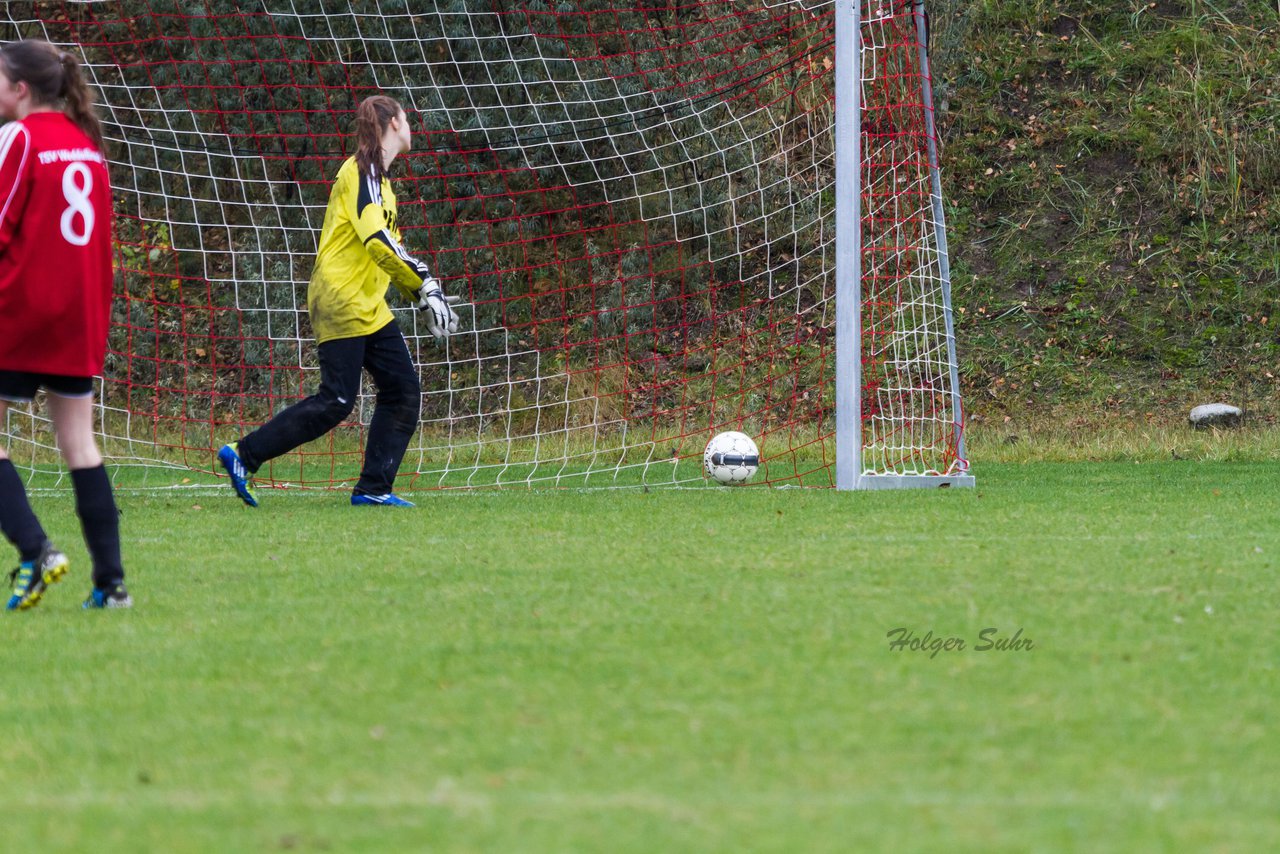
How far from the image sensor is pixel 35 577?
4328 mm

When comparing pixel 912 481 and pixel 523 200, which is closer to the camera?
pixel 912 481

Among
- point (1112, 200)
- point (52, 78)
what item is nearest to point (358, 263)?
point (52, 78)

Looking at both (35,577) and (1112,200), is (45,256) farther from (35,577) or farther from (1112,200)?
(1112,200)

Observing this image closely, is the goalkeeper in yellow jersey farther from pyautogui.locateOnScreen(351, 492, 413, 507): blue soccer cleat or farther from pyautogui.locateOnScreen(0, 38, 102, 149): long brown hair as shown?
pyautogui.locateOnScreen(0, 38, 102, 149): long brown hair

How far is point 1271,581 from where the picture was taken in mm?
4555

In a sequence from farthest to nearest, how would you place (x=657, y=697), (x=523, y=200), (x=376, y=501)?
1. (x=523, y=200)
2. (x=376, y=501)
3. (x=657, y=697)

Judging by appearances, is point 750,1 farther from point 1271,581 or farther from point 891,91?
point 1271,581

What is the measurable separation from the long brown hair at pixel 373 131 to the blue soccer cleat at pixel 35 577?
3.34 meters

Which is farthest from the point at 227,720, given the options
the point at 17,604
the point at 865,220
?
the point at 865,220

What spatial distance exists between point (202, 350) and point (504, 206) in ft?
11.9

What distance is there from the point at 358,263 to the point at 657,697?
4.68m

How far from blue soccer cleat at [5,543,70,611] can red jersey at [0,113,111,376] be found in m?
0.52

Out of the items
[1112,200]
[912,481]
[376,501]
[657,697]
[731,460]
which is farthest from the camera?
[1112,200]

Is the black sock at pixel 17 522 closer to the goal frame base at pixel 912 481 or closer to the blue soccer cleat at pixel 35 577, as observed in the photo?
the blue soccer cleat at pixel 35 577
